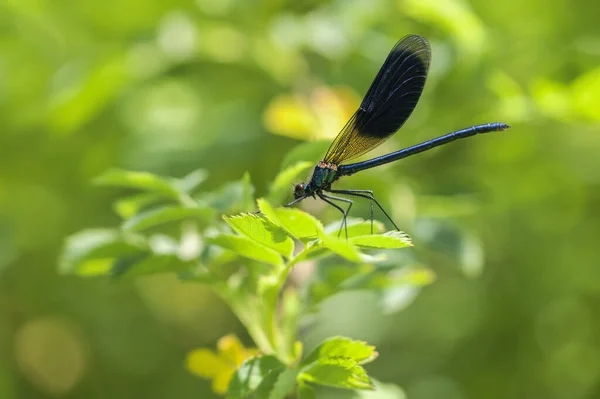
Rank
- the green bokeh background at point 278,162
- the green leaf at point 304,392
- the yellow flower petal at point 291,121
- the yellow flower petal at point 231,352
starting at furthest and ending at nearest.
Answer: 1. the green bokeh background at point 278,162
2. the yellow flower petal at point 291,121
3. the yellow flower petal at point 231,352
4. the green leaf at point 304,392

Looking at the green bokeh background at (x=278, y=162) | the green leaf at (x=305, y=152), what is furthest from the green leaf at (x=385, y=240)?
the green bokeh background at (x=278, y=162)

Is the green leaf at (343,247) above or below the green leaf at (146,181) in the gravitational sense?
below

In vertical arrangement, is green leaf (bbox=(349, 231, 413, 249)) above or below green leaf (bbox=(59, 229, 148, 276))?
below

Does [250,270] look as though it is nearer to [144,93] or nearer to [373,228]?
[373,228]

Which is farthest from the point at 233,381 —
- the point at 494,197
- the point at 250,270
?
the point at 494,197

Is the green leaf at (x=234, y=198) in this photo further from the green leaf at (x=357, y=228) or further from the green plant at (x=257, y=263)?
the green leaf at (x=357, y=228)

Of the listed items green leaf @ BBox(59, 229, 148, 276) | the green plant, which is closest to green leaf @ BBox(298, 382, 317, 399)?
the green plant

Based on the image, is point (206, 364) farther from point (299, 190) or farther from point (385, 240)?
point (299, 190)

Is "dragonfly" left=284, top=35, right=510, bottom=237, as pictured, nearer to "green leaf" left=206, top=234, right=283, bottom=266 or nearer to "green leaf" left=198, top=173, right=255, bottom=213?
"green leaf" left=198, top=173, right=255, bottom=213

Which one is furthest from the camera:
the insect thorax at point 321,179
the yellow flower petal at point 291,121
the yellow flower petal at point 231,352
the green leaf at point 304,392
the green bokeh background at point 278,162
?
the green bokeh background at point 278,162
